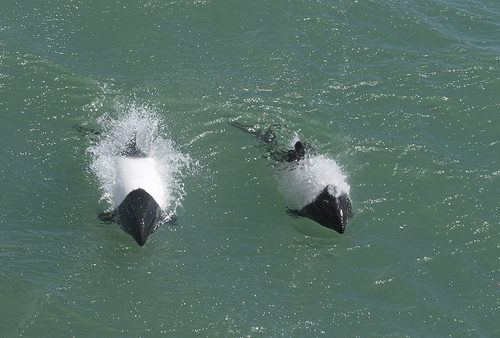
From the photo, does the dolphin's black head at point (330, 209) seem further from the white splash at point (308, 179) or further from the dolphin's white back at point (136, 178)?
the dolphin's white back at point (136, 178)

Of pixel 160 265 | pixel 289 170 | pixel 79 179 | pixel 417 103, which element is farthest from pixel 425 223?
pixel 79 179

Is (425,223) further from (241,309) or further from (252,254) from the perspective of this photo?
(241,309)

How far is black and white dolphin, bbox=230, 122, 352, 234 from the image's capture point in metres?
14.8

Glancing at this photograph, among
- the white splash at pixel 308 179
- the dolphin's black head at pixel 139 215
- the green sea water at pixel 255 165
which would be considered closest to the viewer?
the green sea water at pixel 255 165

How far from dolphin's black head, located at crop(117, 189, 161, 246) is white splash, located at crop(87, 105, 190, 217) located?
0.38m

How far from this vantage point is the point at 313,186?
50.5 feet

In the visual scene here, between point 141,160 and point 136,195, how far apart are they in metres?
1.68

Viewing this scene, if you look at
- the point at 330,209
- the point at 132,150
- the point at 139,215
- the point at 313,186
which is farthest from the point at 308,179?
the point at 132,150

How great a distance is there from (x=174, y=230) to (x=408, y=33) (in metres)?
12.9

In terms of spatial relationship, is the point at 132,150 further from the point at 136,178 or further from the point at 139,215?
the point at 139,215

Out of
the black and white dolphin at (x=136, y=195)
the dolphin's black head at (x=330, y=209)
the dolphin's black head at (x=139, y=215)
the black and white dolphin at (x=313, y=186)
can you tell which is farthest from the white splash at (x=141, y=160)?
the dolphin's black head at (x=330, y=209)

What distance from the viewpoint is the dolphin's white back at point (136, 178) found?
14.6m

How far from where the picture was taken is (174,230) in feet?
47.7

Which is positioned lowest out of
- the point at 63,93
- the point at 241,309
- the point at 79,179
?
the point at 241,309
